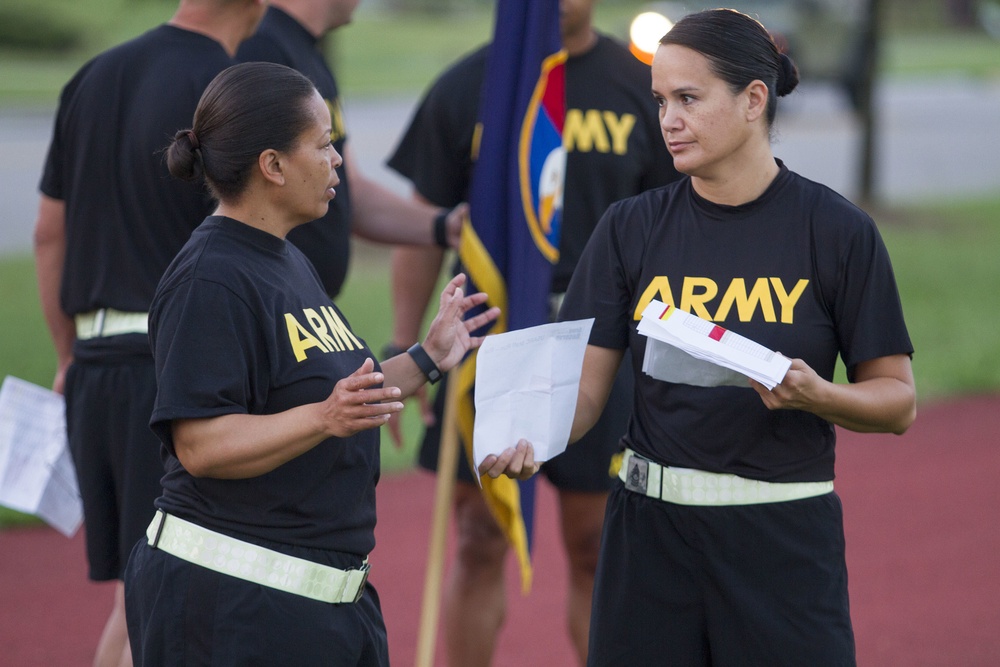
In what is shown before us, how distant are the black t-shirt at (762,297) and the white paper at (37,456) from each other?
1845 millimetres

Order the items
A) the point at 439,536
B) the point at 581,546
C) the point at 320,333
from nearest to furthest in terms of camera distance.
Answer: the point at 320,333
the point at 439,536
the point at 581,546

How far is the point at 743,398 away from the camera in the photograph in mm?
2791

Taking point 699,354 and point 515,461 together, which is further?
point 515,461

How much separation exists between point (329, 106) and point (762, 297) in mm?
1574

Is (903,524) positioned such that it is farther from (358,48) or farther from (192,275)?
(358,48)

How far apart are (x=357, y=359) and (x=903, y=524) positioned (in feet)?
14.9

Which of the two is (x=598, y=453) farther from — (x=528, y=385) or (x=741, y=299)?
(x=741, y=299)

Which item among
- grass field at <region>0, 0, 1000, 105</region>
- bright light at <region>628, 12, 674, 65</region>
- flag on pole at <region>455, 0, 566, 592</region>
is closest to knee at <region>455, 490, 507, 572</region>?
flag on pole at <region>455, 0, 566, 592</region>

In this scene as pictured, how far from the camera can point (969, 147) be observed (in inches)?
830

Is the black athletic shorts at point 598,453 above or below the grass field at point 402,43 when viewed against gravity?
below

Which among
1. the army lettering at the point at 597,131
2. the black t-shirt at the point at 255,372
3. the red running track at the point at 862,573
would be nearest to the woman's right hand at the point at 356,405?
the black t-shirt at the point at 255,372

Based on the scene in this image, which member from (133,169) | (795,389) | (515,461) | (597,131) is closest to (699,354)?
(795,389)

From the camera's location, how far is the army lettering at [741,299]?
274 cm

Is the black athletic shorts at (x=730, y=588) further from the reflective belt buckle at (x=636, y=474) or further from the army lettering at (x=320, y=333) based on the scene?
the army lettering at (x=320, y=333)
